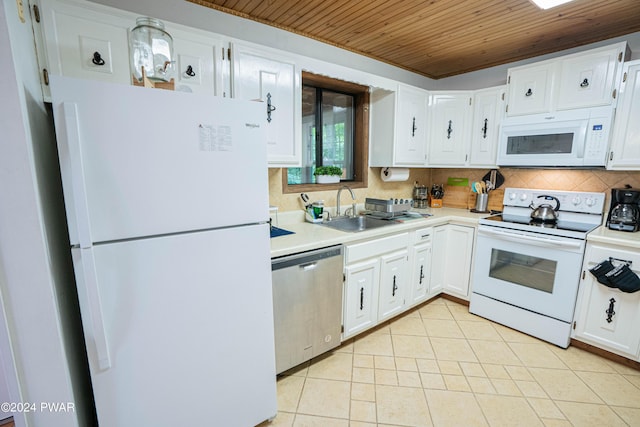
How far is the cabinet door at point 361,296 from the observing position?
211 centimetres

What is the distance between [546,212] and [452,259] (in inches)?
34.9

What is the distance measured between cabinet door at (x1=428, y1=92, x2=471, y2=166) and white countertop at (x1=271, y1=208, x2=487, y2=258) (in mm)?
607

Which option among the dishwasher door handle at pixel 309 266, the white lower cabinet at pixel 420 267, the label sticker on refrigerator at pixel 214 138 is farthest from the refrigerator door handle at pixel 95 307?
the white lower cabinet at pixel 420 267

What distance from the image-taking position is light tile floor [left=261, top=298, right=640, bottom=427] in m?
1.63

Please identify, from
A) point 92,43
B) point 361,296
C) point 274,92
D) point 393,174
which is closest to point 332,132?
point 393,174

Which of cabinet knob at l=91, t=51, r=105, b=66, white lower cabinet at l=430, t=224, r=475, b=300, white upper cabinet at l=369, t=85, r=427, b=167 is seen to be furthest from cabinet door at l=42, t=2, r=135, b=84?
white lower cabinet at l=430, t=224, r=475, b=300

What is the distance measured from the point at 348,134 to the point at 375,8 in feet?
3.99

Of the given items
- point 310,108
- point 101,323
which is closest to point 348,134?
point 310,108

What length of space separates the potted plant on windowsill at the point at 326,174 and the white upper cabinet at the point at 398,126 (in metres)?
0.52

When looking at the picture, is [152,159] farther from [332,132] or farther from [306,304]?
[332,132]

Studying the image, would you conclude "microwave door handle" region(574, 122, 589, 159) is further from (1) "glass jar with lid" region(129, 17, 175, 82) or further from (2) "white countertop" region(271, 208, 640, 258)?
(1) "glass jar with lid" region(129, 17, 175, 82)

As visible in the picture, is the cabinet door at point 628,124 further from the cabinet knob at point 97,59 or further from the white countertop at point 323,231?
the cabinet knob at point 97,59

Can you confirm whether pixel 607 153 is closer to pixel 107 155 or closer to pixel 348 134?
pixel 348 134

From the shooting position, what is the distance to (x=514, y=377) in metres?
1.95
